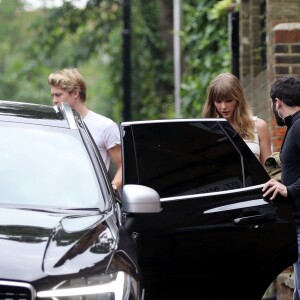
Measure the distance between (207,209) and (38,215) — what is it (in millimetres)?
1413

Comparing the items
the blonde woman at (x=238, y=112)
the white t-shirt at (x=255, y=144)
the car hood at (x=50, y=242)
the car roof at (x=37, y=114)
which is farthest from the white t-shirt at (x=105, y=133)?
the car hood at (x=50, y=242)

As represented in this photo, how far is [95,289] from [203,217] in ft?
5.77

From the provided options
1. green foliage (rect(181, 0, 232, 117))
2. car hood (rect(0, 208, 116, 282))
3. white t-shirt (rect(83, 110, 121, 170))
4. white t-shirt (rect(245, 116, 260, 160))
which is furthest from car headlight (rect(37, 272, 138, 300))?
green foliage (rect(181, 0, 232, 117))

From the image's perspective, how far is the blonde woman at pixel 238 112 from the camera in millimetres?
7777

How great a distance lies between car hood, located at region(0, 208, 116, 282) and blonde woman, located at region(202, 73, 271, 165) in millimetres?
2242

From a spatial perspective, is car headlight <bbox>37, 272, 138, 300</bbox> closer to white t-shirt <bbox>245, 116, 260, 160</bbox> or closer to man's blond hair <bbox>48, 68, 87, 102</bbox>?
white t-shirt <bbox>245, 116, 260, 160</bbox>

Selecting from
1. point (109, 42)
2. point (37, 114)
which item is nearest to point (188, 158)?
point (37, 114)

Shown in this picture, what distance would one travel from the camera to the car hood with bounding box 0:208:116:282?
4.96m

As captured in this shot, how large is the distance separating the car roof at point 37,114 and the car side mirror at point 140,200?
814 mm

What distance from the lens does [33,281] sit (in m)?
4.88

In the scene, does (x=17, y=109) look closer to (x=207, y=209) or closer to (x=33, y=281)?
(x=207, y=209)

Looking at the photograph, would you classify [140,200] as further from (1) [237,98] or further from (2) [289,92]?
(1) [237,98]

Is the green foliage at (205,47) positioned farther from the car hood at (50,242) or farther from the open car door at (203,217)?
the car hood at (50,242)

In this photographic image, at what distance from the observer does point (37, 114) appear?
6.78 meters
